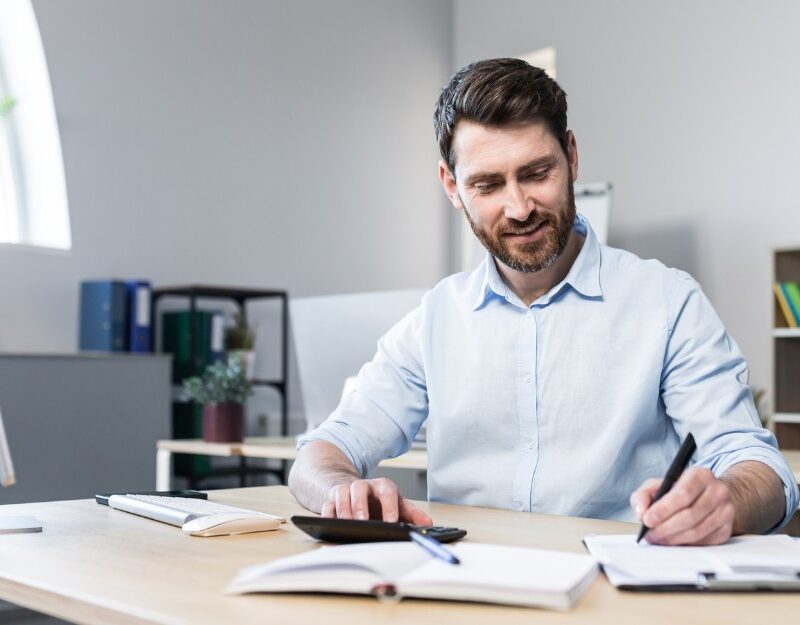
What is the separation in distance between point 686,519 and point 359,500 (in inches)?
16.6

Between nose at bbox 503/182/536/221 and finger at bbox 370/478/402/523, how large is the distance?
55 centimetres

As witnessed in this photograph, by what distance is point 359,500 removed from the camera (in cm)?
128

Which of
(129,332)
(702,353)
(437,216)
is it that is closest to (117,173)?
(129,332)

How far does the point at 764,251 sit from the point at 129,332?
316cm

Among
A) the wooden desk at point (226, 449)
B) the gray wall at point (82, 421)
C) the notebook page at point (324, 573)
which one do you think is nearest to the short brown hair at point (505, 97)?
the notebook page at point (324, 573)

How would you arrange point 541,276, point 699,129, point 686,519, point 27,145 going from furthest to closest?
point 699,129 < point 27,145 < point 541,276 < point 686,519

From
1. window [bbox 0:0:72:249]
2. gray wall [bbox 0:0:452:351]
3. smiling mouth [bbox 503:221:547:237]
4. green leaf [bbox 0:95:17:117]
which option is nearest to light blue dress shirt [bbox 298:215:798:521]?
smiling mouth [bbox 503:221:547:237]

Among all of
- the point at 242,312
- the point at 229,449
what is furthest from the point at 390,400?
the point at 242,312

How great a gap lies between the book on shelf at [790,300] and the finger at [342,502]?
3647 mm

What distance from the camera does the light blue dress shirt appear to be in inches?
62.4

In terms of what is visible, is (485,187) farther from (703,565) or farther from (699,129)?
(699,129)

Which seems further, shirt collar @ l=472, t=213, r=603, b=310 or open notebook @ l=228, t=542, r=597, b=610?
shirt collar @ l=472, t=213, r=603, b=310

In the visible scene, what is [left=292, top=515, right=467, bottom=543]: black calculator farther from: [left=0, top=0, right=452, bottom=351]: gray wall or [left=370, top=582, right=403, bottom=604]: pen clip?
[left=0, top=0, right=452, bottom=351]: gray wall

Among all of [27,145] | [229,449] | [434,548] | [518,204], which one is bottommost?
[229,449]
